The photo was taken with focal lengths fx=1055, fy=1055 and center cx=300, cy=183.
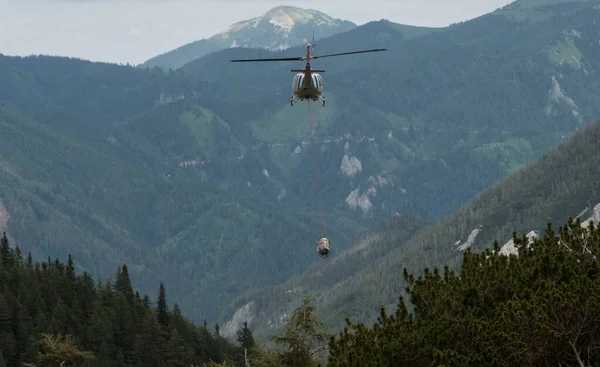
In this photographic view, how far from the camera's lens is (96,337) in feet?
614

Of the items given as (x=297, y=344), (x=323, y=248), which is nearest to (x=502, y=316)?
(x=323, y=248)

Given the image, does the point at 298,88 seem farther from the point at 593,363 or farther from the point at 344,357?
the point at 593,363

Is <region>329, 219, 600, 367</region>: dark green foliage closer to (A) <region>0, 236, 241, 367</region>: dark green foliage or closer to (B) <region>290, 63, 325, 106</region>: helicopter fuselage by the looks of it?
(B) <region>290, 63, 325, 106</region>: helicopter fuselage

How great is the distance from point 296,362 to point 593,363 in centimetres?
3035

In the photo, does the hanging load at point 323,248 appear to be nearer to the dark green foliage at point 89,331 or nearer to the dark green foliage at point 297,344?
the dark green foliage at point 297,344

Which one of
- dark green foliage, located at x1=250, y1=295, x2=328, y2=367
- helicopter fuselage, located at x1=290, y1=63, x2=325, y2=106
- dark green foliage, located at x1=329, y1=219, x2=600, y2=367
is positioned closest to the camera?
dark green foliage, located at x1=329, y1=219, x2=600, y2=367

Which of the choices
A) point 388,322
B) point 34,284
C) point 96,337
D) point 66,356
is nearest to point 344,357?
point 388,322

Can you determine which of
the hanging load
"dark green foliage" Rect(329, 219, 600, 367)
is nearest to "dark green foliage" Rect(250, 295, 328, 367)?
the hanging load

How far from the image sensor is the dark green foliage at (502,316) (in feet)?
175

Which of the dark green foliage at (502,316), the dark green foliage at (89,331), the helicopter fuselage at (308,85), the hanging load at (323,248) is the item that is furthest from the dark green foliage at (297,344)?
the dark green foliage at (89,331)

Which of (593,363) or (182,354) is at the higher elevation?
(593,363)

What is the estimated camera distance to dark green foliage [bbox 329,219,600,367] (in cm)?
5347

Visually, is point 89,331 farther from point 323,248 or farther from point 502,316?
point 502,316

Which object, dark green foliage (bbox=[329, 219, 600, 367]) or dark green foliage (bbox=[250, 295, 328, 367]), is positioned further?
dark green foliage (bbox=[250, 295, 328, 367])
